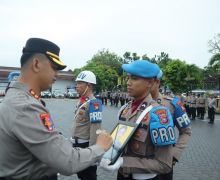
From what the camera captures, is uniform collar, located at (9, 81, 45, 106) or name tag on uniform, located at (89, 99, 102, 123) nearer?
uniform collar, located at (9, 81, 45, 106)

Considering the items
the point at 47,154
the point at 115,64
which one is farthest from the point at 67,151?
the point at 115,64

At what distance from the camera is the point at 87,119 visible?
493 cm

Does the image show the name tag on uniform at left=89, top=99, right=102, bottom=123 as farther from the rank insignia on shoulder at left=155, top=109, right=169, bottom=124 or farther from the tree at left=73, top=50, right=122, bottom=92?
the tree at left=73, top=50, right=122, bottom=92

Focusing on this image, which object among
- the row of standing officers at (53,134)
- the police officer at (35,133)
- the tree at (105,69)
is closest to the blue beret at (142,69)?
the row of standing officers at (53,134)

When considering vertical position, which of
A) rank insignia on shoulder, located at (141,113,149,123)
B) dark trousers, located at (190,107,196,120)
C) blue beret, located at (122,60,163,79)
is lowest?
dark trousers, located at (190,107,196,120)

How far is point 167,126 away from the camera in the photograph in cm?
263

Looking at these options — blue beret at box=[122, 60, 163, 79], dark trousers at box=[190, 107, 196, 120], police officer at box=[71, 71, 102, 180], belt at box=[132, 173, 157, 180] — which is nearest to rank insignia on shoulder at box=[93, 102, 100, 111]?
police officer at box=[71, 71, 102, 180]

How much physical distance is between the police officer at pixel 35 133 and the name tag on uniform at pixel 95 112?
2.36m

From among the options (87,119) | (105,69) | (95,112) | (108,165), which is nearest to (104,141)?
(108,165)

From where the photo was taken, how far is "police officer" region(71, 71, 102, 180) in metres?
4.73

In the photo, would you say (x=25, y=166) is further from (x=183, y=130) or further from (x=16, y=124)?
(x=183, y=130)

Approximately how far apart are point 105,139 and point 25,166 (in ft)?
1.86

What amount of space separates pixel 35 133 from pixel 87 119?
2.95 meters

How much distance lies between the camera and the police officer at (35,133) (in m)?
2.01
